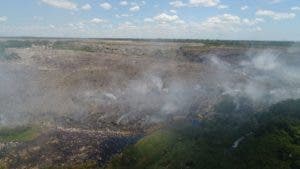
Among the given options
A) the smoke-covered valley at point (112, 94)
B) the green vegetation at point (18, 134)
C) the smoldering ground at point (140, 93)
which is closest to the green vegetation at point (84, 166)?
the smoke-covered valley at point (112, 94)

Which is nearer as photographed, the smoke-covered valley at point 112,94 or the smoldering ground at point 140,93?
the smoke-covered valley at point 112,94

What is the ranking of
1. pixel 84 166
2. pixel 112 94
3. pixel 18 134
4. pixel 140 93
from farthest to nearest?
pixel 140 93
pixel 112 94
pixel 18 134
pixel 84 166

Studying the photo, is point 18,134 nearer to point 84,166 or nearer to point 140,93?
point 84,166

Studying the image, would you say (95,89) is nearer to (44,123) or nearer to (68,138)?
(44,123)

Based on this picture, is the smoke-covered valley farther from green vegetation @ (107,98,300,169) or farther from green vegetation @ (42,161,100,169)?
green vegetation @ (107,98,300,169)

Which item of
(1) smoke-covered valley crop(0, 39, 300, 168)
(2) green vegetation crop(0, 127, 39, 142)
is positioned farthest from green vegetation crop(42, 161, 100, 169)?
(2) green vegetation crop(0, 127, 39, 142)

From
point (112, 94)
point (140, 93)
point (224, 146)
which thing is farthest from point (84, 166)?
point (140, 93)

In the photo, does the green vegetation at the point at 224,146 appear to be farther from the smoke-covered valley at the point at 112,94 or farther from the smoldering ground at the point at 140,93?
the smoldering ground at the point at 140,93
